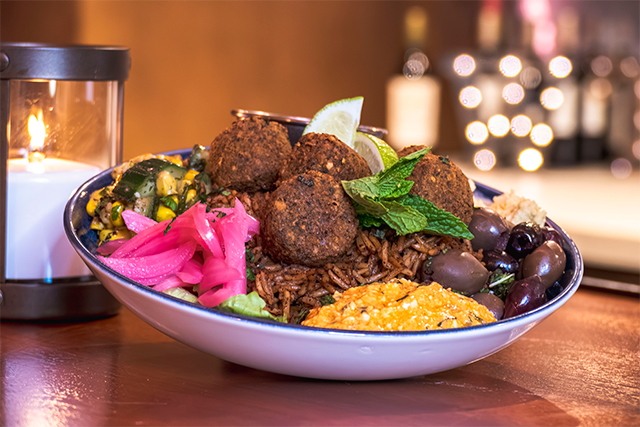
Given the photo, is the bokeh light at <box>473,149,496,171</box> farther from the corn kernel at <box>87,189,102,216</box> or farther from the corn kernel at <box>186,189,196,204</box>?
the corn kernel at <box>87,189,102,216</box>

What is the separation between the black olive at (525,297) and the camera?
4.47 ft

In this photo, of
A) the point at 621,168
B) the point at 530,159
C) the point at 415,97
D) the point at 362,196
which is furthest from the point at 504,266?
the point at 415,97

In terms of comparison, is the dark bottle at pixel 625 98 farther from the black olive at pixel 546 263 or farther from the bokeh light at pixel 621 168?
the black olive at pixel 546 263

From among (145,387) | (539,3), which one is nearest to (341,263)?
(145,387)

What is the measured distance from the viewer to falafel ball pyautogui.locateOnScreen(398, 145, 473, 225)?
4.75 ft

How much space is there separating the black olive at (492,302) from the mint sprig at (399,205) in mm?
130

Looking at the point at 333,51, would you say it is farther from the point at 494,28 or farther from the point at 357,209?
the point at 357,209

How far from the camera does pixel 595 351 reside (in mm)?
1549

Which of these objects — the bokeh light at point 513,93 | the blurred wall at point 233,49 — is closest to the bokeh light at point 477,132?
the bokeh light at point 513,93

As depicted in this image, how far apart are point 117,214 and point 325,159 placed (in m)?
0.49

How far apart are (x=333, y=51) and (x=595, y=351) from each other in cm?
431

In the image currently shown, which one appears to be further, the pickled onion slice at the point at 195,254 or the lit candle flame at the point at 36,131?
the lit candle flame at the point at 36,131

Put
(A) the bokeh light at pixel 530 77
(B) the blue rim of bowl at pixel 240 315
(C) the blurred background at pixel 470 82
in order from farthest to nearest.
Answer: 1. (A) the bokeh light at pixel 530 77
2. (C) the blurred background at pixel 470 82
3. (B) the blue rim of bowl at pixel 240 315

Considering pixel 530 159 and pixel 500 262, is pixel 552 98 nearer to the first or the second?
pixel 530 159
